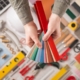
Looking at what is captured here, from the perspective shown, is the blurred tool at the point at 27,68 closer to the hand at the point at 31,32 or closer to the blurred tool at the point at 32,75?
the blurred tool at the point at 32,75

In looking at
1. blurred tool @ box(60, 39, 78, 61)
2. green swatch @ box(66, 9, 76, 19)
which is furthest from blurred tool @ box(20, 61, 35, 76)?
green swatch @ box(66, 9, 76, 19)

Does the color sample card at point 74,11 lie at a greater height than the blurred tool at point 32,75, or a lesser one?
greater

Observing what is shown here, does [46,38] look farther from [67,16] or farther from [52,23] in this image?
[67,16]

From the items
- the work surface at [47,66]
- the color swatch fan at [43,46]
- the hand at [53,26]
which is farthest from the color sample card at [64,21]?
the hand at [53,26]

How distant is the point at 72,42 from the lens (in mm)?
853

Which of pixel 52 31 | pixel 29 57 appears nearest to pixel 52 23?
pixel 52 31

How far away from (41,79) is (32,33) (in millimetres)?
326

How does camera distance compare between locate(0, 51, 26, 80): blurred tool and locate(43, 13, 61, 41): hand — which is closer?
locate(43, 13, 61, 41): hand

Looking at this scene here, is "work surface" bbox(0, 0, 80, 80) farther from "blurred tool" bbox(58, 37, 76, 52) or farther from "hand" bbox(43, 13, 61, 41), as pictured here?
"hand" bbox(43, 13, 61, 41)

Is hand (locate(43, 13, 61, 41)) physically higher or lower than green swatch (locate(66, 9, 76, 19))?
higher

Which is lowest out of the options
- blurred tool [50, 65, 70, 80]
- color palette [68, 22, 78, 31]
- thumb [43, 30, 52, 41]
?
blurred tool [50, 65, 70, 80]

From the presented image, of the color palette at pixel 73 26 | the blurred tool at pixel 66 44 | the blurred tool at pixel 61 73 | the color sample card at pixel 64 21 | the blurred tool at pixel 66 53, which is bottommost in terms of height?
the blurred tool at pixel 61 73

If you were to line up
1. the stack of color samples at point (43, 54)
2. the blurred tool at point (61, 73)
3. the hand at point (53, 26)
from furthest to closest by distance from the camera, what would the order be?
the blurred tool at point (61, 73) → the stack of color samples at point (43, 54) → the hand at point (53, 26)

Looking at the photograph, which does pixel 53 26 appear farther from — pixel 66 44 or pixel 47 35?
pixel 66 44
